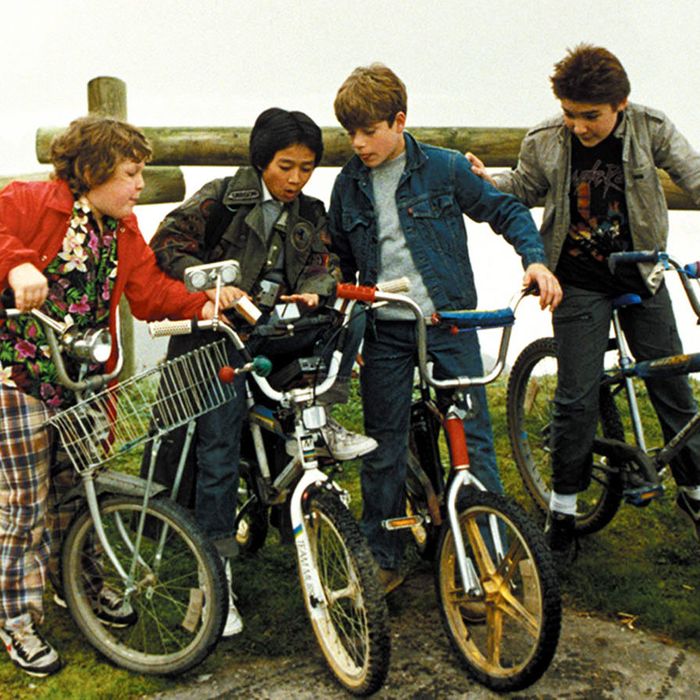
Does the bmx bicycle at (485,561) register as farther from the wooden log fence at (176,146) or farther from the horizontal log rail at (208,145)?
the wooden log fence at (176,146)

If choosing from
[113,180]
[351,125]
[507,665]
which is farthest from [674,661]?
[113,180]

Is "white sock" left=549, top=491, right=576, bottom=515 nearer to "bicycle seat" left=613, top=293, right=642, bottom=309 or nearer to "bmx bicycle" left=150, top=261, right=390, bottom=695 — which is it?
"bicycle seat" left=613, top=293, right=642, bottom=309

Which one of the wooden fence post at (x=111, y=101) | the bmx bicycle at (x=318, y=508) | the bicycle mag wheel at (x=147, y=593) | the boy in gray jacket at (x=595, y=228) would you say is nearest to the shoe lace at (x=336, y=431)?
the bmx bicycle at (x=318, y=508)

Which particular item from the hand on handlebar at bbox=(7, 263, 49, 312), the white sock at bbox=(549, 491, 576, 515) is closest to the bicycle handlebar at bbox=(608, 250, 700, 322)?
the white sock at bbox=(549, 491, 576, 515)

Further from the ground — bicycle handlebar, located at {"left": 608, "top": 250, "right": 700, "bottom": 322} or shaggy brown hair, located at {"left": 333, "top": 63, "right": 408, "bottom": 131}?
shaggy brown hair, located at {"left": 333, "top": 63, "right": 408, "bottom": 131}

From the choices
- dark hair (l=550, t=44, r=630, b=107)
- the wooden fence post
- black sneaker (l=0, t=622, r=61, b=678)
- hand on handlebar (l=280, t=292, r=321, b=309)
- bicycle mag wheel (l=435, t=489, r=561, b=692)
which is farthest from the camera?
the wooden fence post

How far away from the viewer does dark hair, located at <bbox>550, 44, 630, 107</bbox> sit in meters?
3.97

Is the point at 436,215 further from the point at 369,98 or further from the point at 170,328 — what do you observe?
the point at 170,328

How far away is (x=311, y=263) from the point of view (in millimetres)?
3865

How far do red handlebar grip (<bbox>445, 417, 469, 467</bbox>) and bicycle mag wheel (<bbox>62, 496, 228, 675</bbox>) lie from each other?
2.98 ft

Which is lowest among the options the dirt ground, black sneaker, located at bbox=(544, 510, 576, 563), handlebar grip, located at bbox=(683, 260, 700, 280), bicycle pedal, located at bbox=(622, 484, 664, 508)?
the dirt ground

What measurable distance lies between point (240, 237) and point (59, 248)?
67 centimetres

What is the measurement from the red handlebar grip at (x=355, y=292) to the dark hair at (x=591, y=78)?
4.68ft

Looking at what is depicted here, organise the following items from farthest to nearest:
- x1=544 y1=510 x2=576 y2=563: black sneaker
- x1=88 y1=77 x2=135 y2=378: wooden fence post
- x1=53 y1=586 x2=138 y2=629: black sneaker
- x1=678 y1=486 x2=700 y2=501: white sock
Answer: x1=88 y1=77 x2=135 y2=378: wooden fence post, x1=544 y1=510 x2=576 y2=563: black sneaker, x1=678 y1=486 x2=700 y2=501: white sock, x1=53 y1=586 x2=138 y2=629: black sneaker
